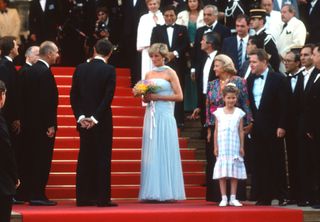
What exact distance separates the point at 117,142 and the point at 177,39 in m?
2.07

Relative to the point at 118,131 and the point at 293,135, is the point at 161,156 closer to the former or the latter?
the point at 293,135

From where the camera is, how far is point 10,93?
15.4m

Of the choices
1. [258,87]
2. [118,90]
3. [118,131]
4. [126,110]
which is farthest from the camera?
[118,90]

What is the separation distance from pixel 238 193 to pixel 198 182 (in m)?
1.45

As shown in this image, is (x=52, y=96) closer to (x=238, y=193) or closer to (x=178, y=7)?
(x=238, y=193)

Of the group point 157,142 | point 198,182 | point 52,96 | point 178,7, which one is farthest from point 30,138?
point 178,7

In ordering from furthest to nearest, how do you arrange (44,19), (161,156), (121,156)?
(44,19) < (121,156) < (161,156)

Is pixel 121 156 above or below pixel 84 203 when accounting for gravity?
above

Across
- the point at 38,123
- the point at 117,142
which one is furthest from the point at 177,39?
the point at 38,123

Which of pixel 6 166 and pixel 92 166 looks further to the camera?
pixel 92 166

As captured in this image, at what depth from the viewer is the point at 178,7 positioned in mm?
20453

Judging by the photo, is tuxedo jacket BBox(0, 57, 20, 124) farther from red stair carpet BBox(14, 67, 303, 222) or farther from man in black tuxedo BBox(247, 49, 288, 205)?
man in black tuxedo BBox(247, 49, 288, 205)

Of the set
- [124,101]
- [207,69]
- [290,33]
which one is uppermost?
[290,33]

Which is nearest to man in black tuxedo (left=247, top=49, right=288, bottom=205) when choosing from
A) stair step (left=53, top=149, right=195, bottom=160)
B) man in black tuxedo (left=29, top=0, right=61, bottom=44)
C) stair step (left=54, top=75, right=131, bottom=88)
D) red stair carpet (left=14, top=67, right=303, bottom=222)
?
red stair carpet (left=14, top=67, right=303, bottom=222)
